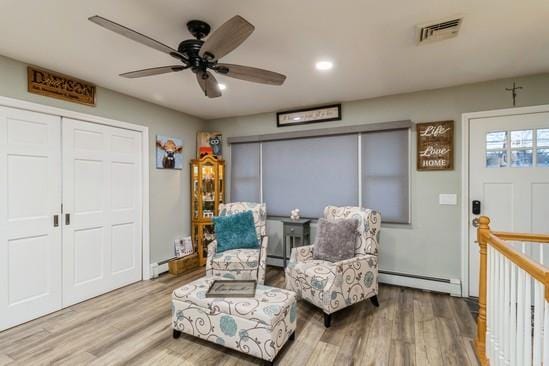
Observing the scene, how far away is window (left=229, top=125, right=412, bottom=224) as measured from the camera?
3.42 meters

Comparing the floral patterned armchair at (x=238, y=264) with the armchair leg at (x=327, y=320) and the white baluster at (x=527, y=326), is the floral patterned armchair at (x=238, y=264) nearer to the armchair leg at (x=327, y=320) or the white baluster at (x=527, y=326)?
the armchair leg at (x=327, y=320)

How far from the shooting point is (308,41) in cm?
214

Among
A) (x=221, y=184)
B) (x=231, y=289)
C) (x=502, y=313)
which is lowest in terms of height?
(x=231, y=289)

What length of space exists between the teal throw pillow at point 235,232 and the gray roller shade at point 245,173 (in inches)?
36.9

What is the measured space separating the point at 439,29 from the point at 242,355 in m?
2.82

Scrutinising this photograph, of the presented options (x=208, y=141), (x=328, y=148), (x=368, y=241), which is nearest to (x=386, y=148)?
(x=328, y=148)

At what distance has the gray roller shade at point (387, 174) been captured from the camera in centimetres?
338

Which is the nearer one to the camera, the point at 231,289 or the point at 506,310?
the point at 506,310

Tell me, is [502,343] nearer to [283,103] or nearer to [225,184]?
[283,103]

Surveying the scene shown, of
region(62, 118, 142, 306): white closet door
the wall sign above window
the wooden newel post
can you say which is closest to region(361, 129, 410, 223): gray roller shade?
the wall sign above window

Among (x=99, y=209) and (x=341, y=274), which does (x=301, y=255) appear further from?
(x=99, y=209)

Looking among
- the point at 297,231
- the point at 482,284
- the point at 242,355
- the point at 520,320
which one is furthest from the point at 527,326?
the point at 297,231

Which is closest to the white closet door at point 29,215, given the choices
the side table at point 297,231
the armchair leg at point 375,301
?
the side table at point 297,231

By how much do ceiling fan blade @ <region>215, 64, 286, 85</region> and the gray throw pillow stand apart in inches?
64.5
